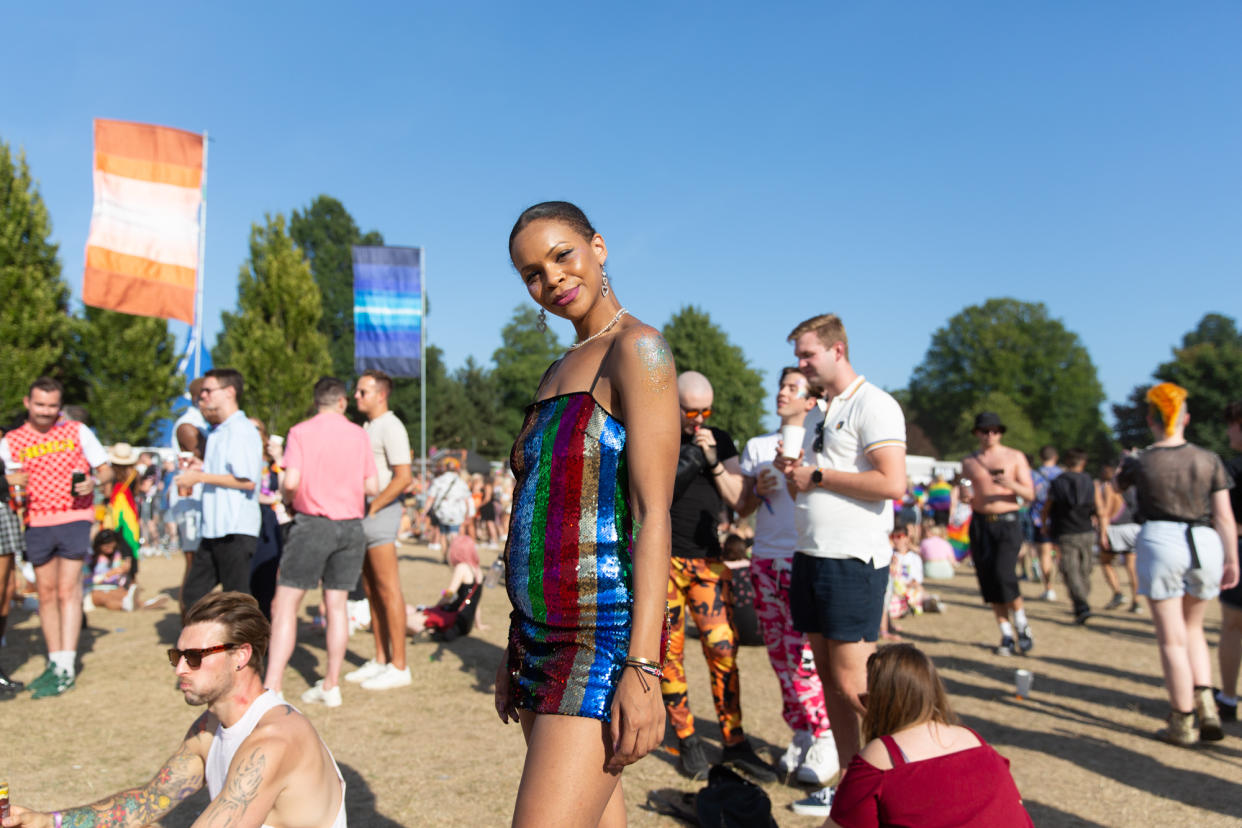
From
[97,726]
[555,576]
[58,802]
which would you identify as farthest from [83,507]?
[555,576]

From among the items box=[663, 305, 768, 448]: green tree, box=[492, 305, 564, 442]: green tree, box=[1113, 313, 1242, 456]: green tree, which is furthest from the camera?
box=[492, 305, 564, 442]: green tree

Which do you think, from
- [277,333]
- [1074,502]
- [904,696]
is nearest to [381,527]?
[904,696]

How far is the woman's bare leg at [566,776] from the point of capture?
5.07 ft

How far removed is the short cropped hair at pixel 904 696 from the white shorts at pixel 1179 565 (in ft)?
10.8

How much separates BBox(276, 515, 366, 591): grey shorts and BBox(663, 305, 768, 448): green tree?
4348 cm

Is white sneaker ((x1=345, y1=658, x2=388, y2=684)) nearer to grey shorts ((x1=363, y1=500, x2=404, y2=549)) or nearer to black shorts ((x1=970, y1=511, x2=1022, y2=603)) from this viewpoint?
grey shorts ((x1=363, y1=500, x2=404, y2=549))

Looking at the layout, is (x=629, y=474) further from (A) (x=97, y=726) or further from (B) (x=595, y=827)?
(A) (x=97, y=726)

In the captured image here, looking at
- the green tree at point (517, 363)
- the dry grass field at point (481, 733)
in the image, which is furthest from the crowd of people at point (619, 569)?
the green tree at point (517, 363)

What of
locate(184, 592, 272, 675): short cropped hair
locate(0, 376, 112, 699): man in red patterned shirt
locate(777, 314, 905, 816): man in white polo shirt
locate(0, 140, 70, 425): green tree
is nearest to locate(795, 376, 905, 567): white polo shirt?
locate(777, 314, 905, 816): man in white polo shirt

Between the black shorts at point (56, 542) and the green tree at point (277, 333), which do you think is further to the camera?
the green tree at point (277, 333)

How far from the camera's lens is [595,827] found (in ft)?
5.24

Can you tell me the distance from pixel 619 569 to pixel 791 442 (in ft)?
6.57

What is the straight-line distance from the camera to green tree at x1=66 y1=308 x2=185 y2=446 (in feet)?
78.0

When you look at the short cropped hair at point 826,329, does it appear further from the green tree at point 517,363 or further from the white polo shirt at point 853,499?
the green tree at point 517,363
